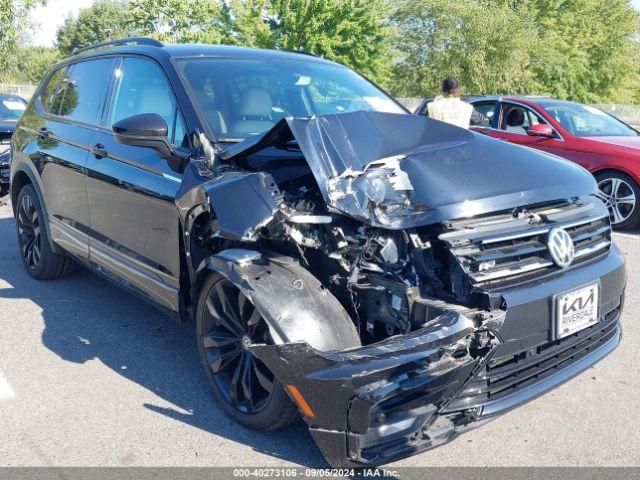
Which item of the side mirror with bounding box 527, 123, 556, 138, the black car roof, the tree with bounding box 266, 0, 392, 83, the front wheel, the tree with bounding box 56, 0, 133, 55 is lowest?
the front wheel

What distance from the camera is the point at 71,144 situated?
4637 mm

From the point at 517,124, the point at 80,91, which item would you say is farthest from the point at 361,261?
the point at 517,124

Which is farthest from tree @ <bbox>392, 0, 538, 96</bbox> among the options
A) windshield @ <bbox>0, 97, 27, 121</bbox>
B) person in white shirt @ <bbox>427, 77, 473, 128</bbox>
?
person in white shirt @ <bbox>427, 77, 473, 128</bbox>

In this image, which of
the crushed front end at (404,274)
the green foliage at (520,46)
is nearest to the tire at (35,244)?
the crushed front end at (404,274)

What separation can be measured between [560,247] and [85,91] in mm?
3687

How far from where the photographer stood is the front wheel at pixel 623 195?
7.58 meters

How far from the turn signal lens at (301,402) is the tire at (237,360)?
11.0 inches

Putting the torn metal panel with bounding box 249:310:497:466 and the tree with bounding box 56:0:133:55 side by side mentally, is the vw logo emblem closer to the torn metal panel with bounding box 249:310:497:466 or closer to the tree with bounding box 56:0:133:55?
the torn metal panel with bounding box 249:310:497:466

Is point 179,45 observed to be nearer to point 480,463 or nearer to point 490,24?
point 480,463

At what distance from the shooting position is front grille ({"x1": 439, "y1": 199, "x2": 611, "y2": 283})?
2.61 meters

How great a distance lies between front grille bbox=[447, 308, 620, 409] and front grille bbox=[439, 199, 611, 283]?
34 centimetres

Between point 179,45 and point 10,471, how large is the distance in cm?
272

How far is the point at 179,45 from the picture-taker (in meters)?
4.15

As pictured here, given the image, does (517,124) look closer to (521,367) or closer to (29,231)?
(29,231)
